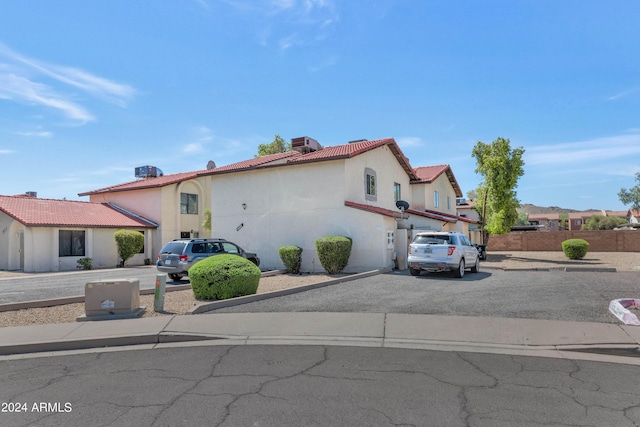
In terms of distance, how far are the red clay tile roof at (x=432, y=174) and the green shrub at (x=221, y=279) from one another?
21.0 metres

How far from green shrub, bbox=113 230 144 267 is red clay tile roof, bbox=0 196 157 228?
4.11 feet

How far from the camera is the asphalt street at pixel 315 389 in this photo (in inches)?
178

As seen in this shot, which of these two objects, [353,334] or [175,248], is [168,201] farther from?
[353,334]

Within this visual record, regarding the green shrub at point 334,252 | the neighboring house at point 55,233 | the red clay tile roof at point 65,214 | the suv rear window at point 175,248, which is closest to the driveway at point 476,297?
the green shrub at point 334,252

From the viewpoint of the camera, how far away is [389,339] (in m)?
7.78

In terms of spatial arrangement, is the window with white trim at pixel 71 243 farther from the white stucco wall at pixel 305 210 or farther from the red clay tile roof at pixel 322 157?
the white stucco wall at pixel 305 210

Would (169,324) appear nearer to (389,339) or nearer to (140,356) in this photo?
(140,356)

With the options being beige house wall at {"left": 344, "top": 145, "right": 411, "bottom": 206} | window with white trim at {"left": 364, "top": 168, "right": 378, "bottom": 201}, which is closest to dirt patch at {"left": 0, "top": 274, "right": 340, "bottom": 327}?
beige house wall at {"left": 344, "top": 145, "right": 411, "bottom": 206}

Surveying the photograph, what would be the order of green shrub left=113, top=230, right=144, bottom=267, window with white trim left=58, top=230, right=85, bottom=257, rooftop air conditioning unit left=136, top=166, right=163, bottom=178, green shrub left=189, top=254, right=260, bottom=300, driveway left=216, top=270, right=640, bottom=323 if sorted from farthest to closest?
rooftop air conditioning unit left=136, top=166, right=163, bottom=178 < green shrub left=113, top=230, right=144, bottom=267 < window with white trim left=58, top=230, right=85, bottom=257 < green shrub left=189, top=254, right=260, bottom=300 < driveway left=216, top=270, right=640, bottom=323

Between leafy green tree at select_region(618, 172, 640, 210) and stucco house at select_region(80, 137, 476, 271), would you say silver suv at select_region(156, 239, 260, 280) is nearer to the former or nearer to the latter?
stucco house at select_region(80, 137, 476, 271)

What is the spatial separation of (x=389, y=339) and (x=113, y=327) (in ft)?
17.2

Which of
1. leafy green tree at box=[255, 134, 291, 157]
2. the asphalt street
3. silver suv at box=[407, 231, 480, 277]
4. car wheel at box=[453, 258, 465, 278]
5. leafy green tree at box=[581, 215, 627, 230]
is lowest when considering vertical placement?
the asphalt street

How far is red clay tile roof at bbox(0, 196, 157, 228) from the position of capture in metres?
25.4

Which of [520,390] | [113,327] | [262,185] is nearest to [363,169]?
[262,185]
